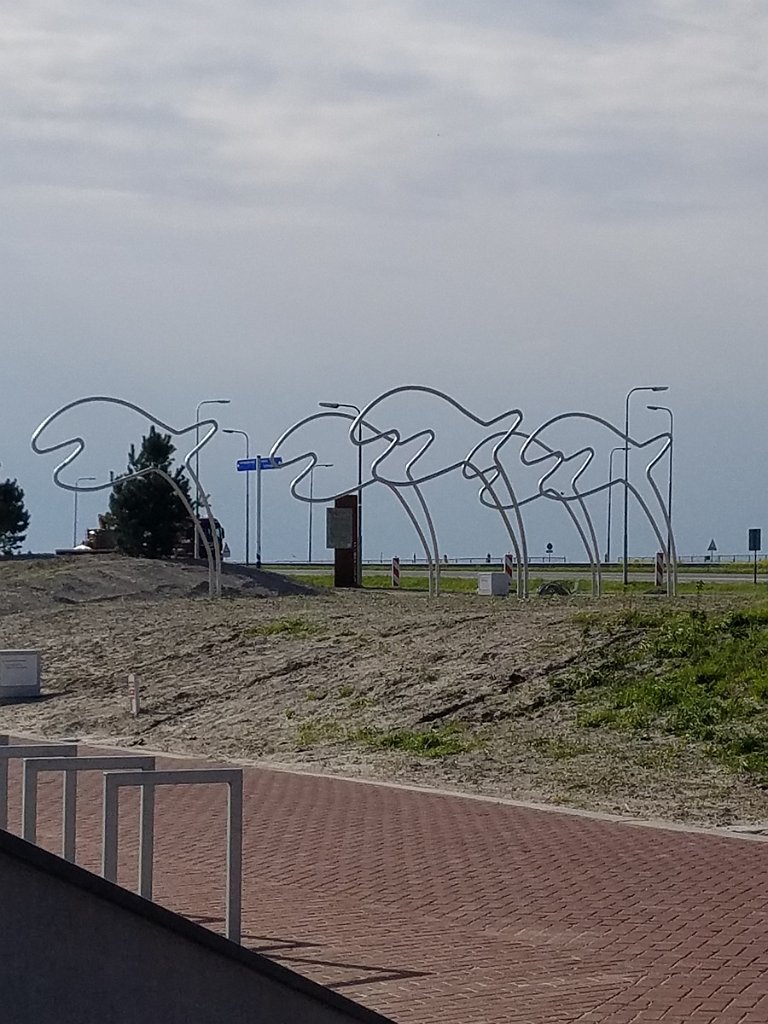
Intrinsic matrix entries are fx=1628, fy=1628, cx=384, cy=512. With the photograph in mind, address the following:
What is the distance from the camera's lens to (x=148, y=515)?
182 feet

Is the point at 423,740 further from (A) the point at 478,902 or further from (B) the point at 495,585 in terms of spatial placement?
(B) the point at 495,585

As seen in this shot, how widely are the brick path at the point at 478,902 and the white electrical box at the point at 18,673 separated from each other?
32.6ft

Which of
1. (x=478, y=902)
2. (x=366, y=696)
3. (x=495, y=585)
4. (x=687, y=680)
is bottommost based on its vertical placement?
(x=478, y=902)

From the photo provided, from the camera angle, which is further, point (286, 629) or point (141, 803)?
point (286, 629)

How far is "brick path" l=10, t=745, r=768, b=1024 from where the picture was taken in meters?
7.28

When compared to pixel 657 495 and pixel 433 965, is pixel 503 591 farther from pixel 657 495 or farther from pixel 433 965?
pixel 433 965

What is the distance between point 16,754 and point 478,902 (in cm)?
346

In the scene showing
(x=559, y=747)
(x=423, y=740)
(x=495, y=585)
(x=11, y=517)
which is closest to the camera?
(x=559, y=747)

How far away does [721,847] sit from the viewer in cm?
1174

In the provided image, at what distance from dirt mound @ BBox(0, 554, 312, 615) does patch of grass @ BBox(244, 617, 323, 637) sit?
1005 centimetres

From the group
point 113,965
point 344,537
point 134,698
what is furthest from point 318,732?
point 344,537

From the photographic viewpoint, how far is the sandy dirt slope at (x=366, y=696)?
15.4m

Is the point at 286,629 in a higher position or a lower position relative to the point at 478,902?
higher

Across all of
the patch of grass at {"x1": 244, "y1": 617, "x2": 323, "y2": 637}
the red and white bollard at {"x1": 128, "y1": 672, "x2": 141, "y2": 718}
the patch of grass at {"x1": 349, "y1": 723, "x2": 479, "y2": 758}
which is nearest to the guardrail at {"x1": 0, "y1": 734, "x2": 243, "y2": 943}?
the patch of grass at {"x1": 349, "y1": 723, "x2": 479, "y2": 758}
